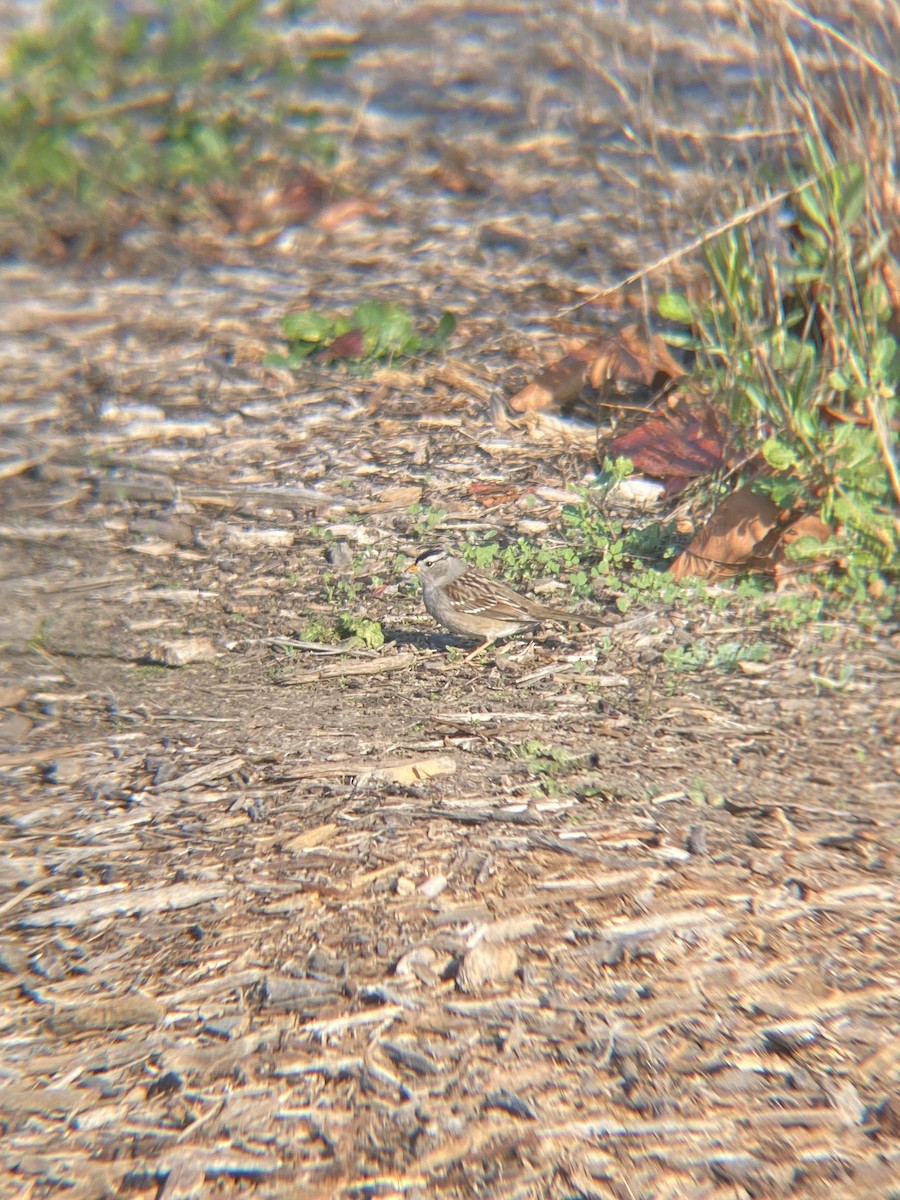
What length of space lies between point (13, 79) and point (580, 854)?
7.99m

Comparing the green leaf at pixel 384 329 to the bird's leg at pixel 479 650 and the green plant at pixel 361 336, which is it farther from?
the bird's leg at pixel 479 650

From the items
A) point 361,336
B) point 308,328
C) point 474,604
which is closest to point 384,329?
point 361,336

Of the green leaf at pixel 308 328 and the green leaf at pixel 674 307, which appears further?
the green leaf at pixel 308 328

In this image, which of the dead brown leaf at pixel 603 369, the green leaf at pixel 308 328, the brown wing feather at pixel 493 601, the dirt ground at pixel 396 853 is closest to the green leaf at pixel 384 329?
the green leaf at pixel 308 328

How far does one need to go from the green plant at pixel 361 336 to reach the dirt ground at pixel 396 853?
28cm

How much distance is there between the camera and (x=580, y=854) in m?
3.80

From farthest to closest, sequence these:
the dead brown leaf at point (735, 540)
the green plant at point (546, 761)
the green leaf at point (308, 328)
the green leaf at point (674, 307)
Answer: the green leaf at point (308, 328)
the green leaf at point (674, 307)
the dead brown leaf at point (735, 540)
the green plant at point (546, 761)

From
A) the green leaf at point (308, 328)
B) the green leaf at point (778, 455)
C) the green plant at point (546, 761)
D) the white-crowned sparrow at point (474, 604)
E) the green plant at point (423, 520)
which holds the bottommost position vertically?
the green leaf at point (308, 328)

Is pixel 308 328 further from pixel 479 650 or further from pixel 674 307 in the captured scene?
pixel 479 650

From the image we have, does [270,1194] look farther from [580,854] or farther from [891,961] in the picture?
[891,961]

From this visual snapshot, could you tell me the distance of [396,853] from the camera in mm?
3787

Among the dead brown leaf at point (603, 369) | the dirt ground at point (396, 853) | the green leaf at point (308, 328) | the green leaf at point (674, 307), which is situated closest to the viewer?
the dirt ground at point (396, 853)

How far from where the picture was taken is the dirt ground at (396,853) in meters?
3.04

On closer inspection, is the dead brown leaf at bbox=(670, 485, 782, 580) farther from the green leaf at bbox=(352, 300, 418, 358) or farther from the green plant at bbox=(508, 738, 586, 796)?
the green leaf at bbox=(352, 300, 418, 358)
